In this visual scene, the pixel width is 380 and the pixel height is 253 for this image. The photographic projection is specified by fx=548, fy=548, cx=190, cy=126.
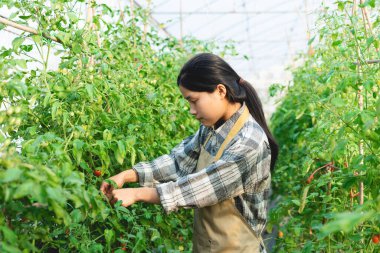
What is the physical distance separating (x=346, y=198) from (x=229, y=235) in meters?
0.91

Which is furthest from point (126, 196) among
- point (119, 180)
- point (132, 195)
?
point (119, 180)

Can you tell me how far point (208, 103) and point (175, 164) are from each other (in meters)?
0.40

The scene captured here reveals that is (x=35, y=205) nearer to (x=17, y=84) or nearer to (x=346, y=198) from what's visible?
(x=17, y=84)

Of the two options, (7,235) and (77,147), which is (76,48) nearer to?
(77,147)

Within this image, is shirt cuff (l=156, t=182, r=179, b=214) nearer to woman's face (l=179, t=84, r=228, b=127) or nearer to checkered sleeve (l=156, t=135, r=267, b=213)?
checkered sleeve (l=156, t=135, r=267, b=213)

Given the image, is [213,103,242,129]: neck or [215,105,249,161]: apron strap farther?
[213,103,242,129]: neck

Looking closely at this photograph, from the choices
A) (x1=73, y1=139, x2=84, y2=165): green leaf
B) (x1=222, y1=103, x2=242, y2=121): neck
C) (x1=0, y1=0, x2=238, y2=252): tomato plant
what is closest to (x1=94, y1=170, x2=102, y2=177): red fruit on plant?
(x1=0, y1=0, x2=238, y2=252): tomato plant

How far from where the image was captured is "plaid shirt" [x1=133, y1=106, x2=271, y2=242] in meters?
1.96

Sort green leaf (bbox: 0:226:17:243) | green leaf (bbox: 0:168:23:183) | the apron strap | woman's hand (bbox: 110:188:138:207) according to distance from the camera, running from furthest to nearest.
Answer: the apron strap
woman's hand (bbox: 110:188:138:207)
green leaf (bbox: 0:226:17:243)
green leaf (bbox: 0:168:23:183)

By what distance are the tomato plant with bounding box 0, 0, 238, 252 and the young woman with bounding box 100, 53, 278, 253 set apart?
0.15 m

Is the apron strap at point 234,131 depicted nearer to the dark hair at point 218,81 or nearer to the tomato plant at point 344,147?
the dark hair at point 218,81

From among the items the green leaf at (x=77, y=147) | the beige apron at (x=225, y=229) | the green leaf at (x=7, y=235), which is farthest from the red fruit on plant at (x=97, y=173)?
the green leaf at (x=7, y=235)

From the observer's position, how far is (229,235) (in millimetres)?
2082

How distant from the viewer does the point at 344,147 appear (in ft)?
6.51
